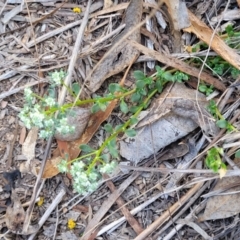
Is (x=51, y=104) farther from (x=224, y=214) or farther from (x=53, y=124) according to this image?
(x=224, y=214)

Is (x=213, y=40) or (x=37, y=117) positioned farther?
(x=213, y=40)

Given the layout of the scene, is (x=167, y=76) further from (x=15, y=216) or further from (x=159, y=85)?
(x=15, y=216)

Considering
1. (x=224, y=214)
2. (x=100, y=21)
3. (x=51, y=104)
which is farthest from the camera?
(x=100, y=21)

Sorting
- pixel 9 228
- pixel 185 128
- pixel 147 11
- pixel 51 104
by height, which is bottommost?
pixel 9 228

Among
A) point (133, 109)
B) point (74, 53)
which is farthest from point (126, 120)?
point (74, 53)

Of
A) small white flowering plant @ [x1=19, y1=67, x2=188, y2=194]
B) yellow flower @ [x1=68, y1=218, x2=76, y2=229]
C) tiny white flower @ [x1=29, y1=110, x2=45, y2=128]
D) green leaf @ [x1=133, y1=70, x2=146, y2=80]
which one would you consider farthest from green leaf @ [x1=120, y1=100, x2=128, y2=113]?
yellow flower @ [x1=68, y1=218, x2=76, y2=229]

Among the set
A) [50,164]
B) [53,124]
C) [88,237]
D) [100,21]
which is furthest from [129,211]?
[100,21]
